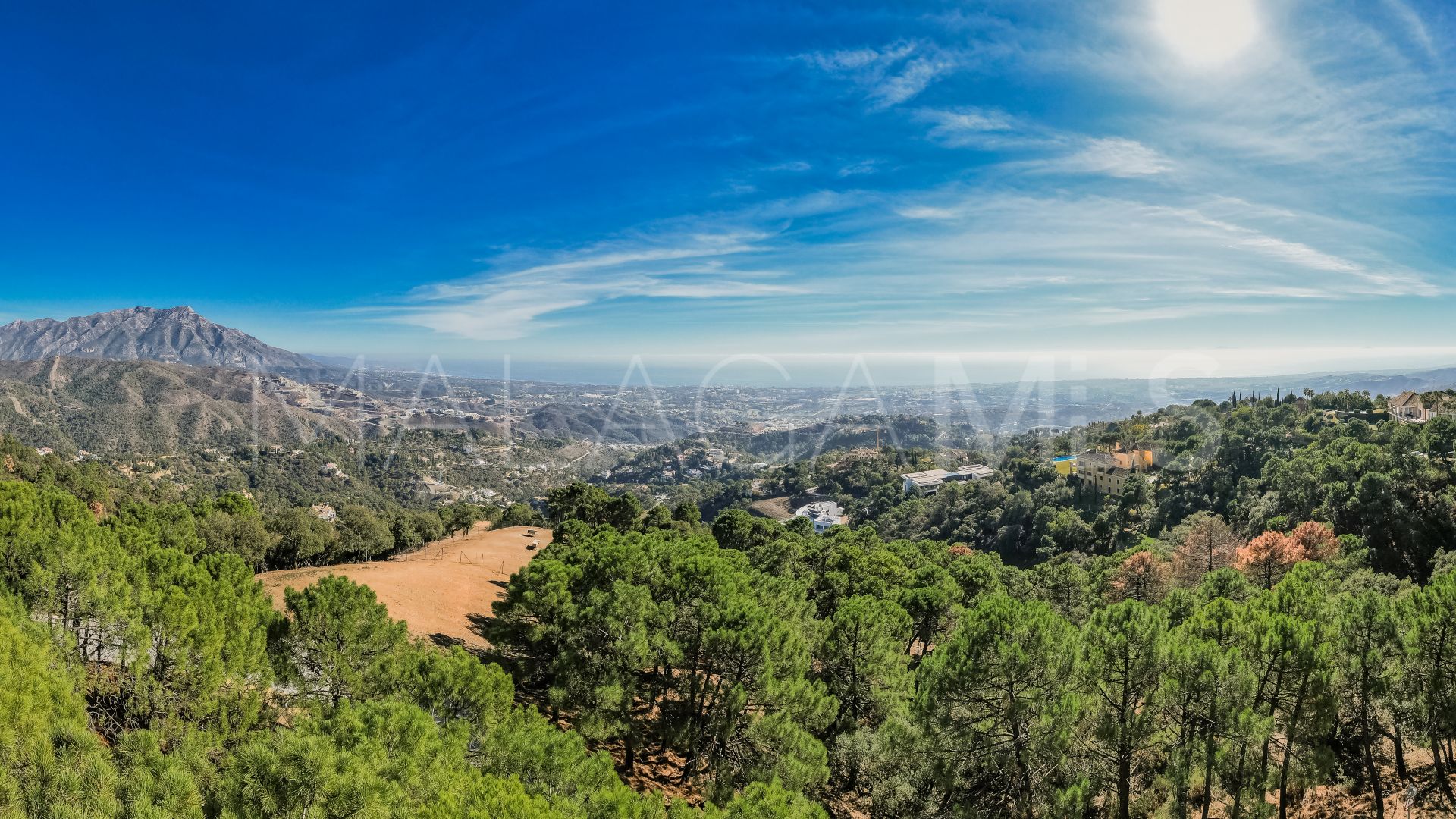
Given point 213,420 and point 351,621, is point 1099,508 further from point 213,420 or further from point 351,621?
point 213,420

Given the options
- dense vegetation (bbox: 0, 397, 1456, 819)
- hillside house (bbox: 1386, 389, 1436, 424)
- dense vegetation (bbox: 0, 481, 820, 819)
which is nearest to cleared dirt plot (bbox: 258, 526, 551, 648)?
dense vegetation (bbox: 0, 397, 1456, 819)

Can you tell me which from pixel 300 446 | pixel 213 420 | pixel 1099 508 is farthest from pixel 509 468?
pixel 1099 508

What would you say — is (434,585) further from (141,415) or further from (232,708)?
(141,415)

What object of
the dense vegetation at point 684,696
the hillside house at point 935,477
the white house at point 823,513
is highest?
the dense vegetation at point 684,696

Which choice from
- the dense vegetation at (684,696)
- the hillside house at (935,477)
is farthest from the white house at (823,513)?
the dense vegetation at (684,696)

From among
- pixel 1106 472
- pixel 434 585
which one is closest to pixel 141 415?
pixel 434 585

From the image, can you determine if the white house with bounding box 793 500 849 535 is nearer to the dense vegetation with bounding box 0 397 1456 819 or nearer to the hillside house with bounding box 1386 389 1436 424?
the hillside house with bounding box 1386 389 1436 424

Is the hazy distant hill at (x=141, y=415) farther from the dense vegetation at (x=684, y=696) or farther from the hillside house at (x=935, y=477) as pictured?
the dense vegetation at (x=684, y=696)
